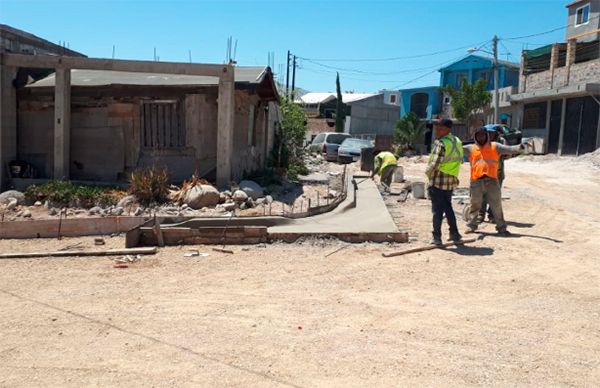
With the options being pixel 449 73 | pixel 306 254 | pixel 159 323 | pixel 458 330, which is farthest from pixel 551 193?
pixel 449 73

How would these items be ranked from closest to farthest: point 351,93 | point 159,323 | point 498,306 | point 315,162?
point 159,323 → point 498,306 → point 315,162 → point 351,93

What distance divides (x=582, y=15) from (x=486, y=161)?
3084 cm

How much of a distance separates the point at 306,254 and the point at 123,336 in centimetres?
323

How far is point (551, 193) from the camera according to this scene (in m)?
13.7

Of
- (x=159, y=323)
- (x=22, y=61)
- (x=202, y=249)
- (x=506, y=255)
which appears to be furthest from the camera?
(x=22, y=61)

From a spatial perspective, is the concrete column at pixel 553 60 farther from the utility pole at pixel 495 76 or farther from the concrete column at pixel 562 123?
the utility pole at pixel 495 76

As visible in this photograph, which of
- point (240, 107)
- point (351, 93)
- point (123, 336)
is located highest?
point (351, 93)

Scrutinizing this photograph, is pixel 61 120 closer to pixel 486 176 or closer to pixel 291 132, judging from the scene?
pixel 486 176

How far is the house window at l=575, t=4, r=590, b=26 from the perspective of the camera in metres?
32.3

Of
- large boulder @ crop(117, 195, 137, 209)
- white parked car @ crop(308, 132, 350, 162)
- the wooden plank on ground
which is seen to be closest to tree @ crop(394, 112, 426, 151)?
white parked car @ crop(308, 132, 350, 162)

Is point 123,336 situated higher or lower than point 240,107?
lower

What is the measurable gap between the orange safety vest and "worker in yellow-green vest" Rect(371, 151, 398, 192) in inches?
173

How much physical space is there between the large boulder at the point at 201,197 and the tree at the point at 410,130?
2605 centimetres

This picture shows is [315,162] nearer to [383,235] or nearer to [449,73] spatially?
[383,235]
